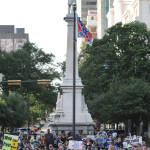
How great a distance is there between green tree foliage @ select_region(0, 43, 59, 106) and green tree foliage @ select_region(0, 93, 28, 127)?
19.9 metres

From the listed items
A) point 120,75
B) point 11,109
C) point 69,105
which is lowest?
point 11,109

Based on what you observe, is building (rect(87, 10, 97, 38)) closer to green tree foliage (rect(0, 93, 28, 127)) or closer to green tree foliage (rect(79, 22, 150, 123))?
green tree foliage (rect(79, 22, 150, 123))

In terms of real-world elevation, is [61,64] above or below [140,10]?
below

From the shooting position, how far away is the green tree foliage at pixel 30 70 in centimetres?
6625

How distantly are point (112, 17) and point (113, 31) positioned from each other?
55215 mm

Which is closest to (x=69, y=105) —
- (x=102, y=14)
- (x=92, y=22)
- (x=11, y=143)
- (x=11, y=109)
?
(x=11, y=109)

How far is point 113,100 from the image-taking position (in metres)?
48.8

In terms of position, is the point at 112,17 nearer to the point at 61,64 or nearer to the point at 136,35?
the point at 61,64

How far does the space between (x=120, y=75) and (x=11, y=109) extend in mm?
14846

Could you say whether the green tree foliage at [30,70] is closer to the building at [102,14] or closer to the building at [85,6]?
the building at [102,14]

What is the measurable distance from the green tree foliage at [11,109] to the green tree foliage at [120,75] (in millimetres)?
8815

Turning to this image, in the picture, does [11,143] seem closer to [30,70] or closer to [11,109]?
[11,109]

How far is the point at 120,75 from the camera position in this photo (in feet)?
170

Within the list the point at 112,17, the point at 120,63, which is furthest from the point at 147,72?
the point at 112,17
